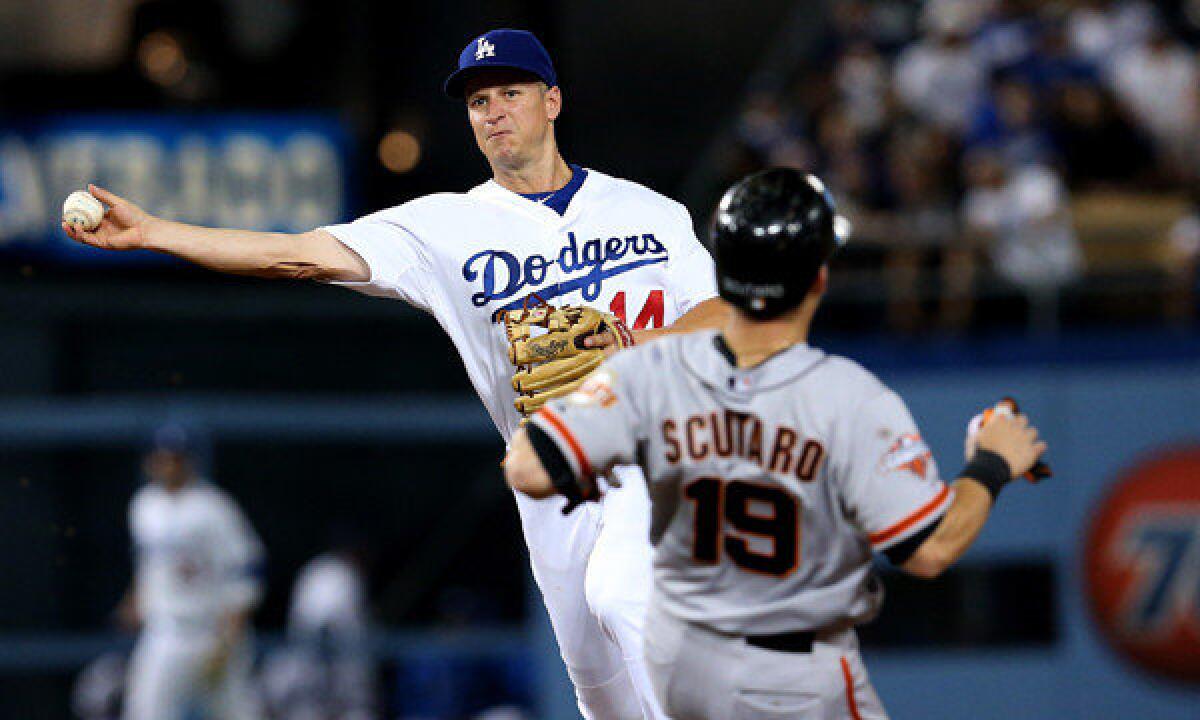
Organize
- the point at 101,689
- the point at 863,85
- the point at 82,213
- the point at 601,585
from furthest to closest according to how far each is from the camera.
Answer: the point at 101,689 → the point at 863,85 → the point at 601,585 → the point at 82,213

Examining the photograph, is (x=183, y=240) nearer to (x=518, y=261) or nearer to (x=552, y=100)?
(x=518, y=261)

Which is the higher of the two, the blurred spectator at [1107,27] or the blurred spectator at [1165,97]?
the blurred spectator at [1107,27]

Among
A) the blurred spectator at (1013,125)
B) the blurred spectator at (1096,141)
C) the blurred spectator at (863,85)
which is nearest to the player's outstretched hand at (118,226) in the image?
the blurred spectator at (1013,125)

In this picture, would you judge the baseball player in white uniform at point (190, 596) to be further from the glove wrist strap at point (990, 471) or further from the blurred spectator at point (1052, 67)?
the glove wrist strap at point (990, 471)

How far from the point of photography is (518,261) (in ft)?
14.8

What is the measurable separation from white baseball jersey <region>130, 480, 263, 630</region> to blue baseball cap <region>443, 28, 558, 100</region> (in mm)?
6911

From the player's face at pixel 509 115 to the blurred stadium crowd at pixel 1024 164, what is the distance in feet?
20.7

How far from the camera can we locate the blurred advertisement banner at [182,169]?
12141mm

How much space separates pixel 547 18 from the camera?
40.4 feet

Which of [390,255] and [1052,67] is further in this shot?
[1052,67]

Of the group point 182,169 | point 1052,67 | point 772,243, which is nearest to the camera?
point 772,243

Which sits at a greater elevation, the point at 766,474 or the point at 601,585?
the point at 766,474

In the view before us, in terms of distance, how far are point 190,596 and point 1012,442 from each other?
8270 millimetres

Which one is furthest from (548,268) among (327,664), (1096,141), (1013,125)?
(327,664)
